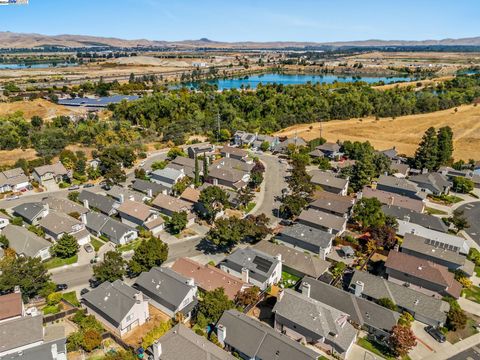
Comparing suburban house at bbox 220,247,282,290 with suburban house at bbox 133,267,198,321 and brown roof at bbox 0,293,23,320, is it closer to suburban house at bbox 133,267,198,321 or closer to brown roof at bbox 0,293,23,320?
suburban house at bbox 133,267,198,321

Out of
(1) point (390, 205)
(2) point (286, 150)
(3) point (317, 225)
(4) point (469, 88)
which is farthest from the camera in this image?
(4) point (469, 88)

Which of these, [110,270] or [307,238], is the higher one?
[110,270]

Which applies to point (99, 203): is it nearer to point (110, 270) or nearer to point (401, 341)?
point (110, 270)

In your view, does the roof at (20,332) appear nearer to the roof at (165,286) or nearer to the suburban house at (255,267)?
the roof at (165,286)

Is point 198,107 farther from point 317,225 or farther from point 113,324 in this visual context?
point 113,324

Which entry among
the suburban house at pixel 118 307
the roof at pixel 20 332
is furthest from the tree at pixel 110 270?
the roof at pixel 20 332

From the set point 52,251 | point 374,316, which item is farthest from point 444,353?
point 52,251

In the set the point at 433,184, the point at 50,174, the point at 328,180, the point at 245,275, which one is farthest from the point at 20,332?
the point at 433,184

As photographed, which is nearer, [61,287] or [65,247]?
[61,287]
